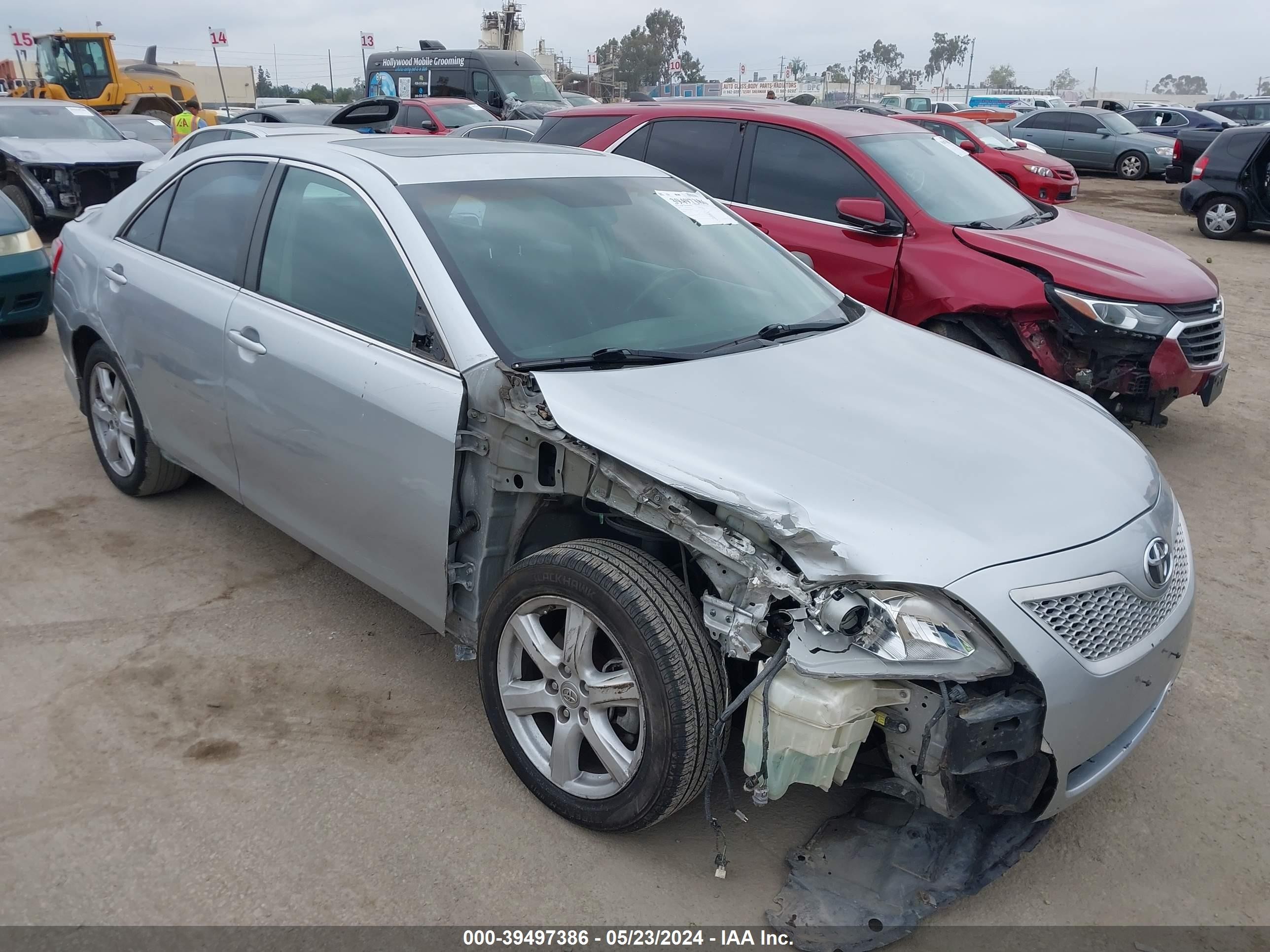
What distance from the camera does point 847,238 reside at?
5.71 meters

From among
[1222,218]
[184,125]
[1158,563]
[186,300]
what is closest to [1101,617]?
→ [1158,563]

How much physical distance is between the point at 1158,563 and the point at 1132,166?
22.0m

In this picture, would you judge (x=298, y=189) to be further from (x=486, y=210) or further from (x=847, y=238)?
(x=847, y=238)

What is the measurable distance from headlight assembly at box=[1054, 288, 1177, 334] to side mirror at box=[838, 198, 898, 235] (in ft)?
3.20

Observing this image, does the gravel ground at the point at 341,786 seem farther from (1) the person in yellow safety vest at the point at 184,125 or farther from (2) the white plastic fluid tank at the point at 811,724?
(1) the person in yellow safety vest at the point at 184,125

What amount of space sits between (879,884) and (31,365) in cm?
704

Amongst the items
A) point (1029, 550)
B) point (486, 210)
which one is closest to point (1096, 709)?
point (1029, 550)

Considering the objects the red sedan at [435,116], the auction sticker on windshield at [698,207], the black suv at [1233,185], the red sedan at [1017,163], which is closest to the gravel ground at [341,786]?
the auction sticker on windshield at [698,207]

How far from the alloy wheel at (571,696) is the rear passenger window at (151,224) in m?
2.58

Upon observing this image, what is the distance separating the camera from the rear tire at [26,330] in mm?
7883

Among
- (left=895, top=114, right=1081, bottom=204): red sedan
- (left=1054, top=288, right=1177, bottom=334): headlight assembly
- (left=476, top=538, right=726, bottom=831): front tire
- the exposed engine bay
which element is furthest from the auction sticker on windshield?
(left=895, top=114, right=1081, bottom=204): red sedan

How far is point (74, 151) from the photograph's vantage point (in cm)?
1174

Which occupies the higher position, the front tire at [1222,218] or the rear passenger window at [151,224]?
the rear passenger window at [151,224]

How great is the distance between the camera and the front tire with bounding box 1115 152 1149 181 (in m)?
21.0
